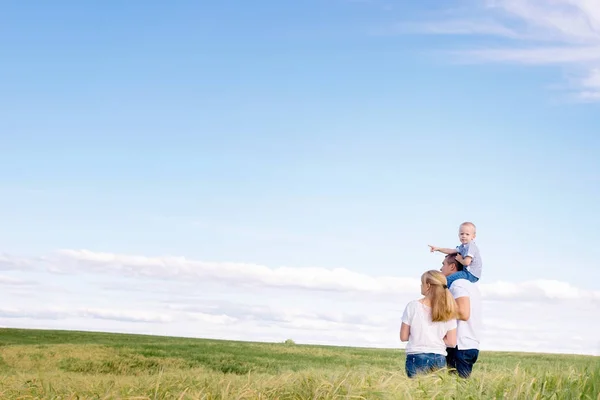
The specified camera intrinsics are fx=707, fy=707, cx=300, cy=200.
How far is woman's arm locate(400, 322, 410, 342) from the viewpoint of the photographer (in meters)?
8.35

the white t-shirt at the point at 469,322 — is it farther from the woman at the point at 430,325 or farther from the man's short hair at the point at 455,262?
the man's short hair at the point at 455,262

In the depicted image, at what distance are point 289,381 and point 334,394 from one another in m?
0.87

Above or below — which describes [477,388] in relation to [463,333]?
below

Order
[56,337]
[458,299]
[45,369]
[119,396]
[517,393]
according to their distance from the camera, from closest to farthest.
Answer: [517,393]
[119,396]
[458,299]
[45,369]
[56,337]

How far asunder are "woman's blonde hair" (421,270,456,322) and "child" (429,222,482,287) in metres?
0.59

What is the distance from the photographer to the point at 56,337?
25.3 metres

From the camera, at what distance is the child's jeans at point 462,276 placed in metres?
8.84

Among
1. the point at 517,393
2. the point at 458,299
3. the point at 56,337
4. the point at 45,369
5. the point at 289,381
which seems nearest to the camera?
the point at 517,393

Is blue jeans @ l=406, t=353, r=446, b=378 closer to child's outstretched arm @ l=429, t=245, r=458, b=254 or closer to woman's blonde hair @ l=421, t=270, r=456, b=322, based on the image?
woman's blonde hair @ l=421, t=270, r=456, b=322

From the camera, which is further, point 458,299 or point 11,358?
point 11,358

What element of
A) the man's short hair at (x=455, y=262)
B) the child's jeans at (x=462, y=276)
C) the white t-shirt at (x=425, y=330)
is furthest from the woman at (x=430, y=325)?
the man's short hair at (x=455, y=262)

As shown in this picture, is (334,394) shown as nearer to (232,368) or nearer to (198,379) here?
(198,379)

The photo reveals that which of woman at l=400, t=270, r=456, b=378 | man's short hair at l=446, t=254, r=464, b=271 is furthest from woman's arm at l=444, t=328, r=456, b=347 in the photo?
man's short hair at l=446, t=254, r=464, b=271

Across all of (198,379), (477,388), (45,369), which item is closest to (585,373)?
(477,388)
